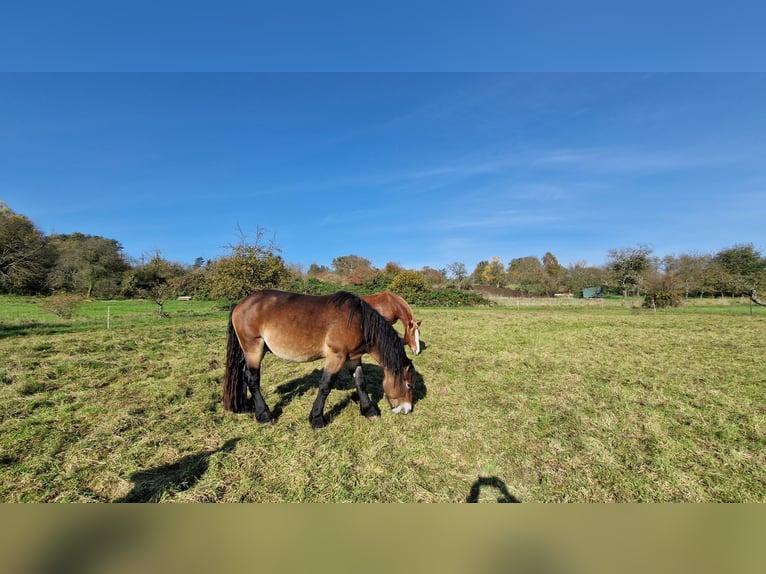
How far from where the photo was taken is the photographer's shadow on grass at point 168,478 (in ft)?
9.27


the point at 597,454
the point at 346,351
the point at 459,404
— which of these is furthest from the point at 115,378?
the point at 597,454

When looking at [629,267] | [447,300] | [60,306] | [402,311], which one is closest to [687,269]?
[629,267]

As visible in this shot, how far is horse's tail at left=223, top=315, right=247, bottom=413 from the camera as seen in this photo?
15.5 ft

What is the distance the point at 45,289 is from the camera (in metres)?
33.9

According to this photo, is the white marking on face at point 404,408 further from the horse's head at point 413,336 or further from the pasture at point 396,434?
the horse's head at point 413,336

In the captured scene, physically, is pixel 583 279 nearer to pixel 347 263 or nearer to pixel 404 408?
pixel 347 263

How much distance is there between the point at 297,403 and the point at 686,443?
514 centimetres

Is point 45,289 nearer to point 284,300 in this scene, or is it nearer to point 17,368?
point 17,368

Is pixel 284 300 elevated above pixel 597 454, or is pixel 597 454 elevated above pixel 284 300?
pixel 284 300

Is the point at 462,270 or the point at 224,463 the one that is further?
the point at 462,270

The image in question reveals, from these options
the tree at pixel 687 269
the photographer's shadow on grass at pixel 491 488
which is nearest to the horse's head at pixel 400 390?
the photographer's shadow on grass at pixel 491 488

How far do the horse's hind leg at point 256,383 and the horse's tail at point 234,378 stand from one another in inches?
5.2

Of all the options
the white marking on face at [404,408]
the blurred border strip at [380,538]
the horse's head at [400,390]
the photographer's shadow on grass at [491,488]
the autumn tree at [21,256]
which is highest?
the autumn tree at [21,256]

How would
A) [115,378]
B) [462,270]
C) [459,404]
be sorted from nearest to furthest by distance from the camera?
[459,404]
[115,378]
[462,270]
